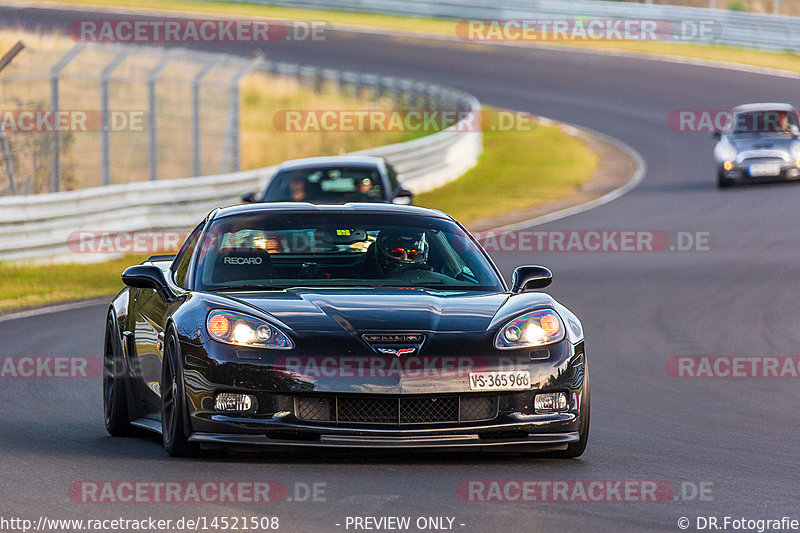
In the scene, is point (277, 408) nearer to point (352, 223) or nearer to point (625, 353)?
point (352, 223)

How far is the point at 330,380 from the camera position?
22.9ft

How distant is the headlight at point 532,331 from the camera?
7.26 meters

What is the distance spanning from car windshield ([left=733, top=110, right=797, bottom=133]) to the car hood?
884 inches

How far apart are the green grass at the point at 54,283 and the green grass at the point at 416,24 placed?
34.2 metres

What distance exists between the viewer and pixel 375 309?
24.2ft

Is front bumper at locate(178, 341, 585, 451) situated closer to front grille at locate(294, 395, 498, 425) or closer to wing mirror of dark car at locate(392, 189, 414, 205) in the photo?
front grille at locate(294, 395, 498, 425)

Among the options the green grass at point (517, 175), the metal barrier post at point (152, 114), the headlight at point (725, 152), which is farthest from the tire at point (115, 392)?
the headlight at point (725, 152)

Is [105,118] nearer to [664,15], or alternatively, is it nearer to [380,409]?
[380,409]

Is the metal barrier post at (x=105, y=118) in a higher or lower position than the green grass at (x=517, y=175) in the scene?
higher

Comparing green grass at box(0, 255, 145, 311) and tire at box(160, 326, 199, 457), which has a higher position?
tire at box(160, 326, 199, 457)

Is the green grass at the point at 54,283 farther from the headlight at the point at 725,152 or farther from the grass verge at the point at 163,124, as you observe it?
the headlight at the point at 725,152

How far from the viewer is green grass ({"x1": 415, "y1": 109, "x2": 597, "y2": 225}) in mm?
27156

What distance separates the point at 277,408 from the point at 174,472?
1.82 ft

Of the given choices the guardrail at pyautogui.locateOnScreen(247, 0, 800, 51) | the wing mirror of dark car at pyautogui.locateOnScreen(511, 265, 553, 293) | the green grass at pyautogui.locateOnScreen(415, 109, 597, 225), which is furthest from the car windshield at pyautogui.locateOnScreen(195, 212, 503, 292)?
the guardrail at pyautogui.locateOnScreen(247, 0, 800, 51)
